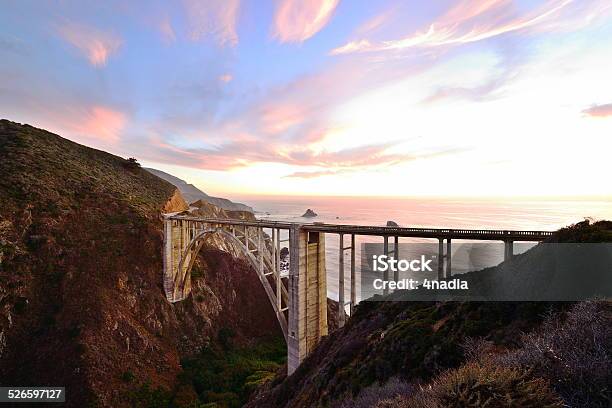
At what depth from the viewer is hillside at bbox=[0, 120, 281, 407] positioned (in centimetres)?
2009

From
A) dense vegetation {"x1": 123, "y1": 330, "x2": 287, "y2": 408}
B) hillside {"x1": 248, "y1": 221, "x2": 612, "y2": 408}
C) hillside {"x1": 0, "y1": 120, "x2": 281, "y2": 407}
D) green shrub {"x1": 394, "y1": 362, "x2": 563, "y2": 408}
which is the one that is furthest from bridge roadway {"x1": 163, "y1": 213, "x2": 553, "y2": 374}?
hillside {"x1": 0, "y1": 120, "x2": 281, "y2": 407}

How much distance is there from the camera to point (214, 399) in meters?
22.3

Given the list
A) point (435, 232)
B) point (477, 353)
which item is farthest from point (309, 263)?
point (477, 353)

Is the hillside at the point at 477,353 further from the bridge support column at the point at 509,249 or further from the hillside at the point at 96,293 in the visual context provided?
the hillside at the point at 96,293

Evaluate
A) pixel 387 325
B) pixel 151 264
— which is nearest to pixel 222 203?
pixel 151 264

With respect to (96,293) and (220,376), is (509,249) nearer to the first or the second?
(220,376)

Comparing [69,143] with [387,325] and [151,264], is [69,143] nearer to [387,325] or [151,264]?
[151,264]

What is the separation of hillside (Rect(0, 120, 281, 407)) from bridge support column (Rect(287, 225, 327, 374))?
10.7m

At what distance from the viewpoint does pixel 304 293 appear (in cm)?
1859

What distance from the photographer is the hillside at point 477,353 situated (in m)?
4.55

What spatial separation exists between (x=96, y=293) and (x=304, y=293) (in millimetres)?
18347

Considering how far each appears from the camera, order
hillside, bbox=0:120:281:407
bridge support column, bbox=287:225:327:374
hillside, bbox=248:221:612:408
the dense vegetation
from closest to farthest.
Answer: hillside, bbox=248:221:612:408, bridge support column, bbox=287:225:327:374, hillside, bbox=0:120:281:407, the dense vegetation

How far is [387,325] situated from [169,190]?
4200cm

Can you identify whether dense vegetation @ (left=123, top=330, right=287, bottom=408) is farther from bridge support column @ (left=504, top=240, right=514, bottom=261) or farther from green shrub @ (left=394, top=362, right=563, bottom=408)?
green shrub @ (left=394, top=362, right=563, bottom=408)
